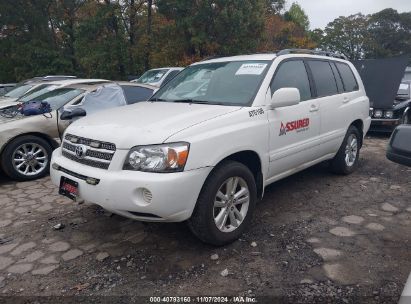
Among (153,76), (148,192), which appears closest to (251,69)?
(148,192)

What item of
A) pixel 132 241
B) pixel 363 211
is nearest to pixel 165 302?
pixel 132 241

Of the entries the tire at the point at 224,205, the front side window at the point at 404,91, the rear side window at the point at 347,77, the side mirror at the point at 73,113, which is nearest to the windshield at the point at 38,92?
the side mirror at the point at 73,113

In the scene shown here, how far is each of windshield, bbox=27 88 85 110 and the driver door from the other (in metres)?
3.73

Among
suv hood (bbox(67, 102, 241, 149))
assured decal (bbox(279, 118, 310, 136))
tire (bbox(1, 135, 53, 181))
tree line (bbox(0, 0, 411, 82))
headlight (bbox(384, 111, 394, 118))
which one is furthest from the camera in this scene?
tree line (bbox(0, 0, 411, 82))

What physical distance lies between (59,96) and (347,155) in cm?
487

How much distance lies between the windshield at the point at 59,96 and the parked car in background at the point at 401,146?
17.6 ft

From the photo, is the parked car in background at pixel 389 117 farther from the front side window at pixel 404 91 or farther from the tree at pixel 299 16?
the tree at pixel 299 16

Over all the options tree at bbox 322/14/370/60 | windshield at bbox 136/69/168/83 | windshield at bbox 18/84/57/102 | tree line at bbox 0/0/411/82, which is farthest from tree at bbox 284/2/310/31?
windshield at bbox 18/84/57/102

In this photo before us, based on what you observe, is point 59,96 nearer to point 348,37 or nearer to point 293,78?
point 293,78

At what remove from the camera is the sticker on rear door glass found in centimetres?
395

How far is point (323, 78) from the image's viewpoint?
4.84 meters

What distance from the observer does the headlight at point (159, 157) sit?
9.49ft

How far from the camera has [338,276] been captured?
9.69 feet

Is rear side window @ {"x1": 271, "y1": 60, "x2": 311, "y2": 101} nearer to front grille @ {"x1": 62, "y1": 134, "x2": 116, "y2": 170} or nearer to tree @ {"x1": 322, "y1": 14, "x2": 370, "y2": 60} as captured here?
front grille @ {"x1": 62, "y1": 134, "x2": 116, "y2": 170}
